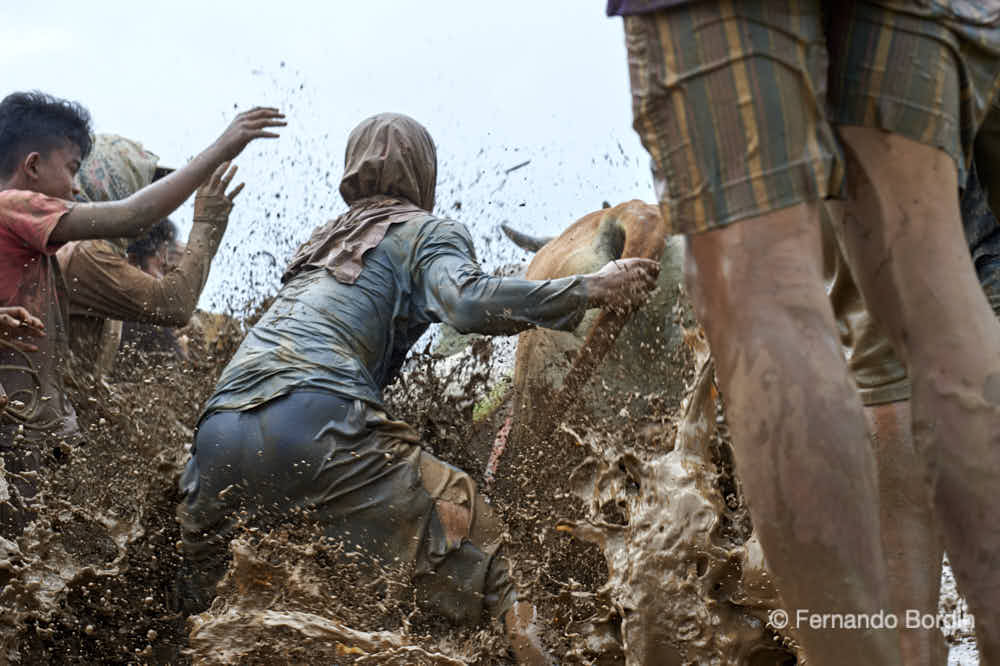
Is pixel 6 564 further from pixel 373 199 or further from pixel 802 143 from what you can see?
pixel 802 143

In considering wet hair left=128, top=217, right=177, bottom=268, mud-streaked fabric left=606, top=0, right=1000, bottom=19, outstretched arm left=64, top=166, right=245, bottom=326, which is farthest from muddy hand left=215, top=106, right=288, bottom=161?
mud-streaked fabric left=606, top=0, right=1000, bottom=19

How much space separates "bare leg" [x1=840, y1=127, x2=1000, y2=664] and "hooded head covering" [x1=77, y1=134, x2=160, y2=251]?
454 cm

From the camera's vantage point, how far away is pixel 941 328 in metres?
1.62

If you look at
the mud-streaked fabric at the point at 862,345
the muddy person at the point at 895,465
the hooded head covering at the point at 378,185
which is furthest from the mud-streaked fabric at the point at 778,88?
the hooded head covering at the point at 378,185

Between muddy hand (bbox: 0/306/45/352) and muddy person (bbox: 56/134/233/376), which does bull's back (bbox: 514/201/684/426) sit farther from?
muddy hand (bbox: 0/306/45/352)

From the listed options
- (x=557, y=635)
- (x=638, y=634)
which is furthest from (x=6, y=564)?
(x=638, y=634)

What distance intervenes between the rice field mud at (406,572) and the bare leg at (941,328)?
1.11 metres

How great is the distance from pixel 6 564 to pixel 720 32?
2.48 m

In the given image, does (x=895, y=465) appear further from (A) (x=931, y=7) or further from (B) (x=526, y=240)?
(B) (x=526, y=240)

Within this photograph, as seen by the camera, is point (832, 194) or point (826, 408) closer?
point (826, 408)

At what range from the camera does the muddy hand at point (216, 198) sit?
478cm

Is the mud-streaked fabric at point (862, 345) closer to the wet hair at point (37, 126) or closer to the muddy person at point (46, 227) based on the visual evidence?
the muddy person at point (46, 227)

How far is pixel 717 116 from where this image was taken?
1584 millimetres

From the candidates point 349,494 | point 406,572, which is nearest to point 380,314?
point 349,494
